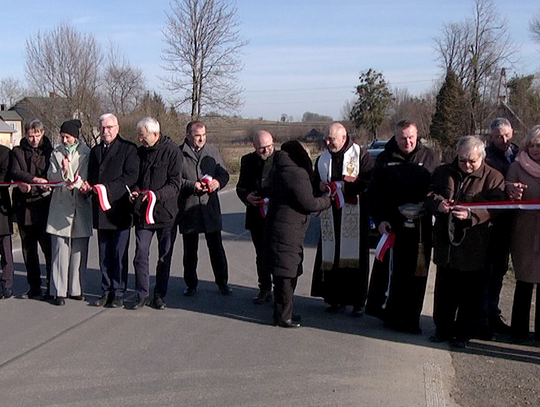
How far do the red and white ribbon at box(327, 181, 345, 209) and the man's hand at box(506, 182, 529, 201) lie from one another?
70.1 inches

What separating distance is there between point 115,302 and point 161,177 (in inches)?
60.3

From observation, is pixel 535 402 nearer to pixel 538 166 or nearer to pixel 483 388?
pixel 483 388

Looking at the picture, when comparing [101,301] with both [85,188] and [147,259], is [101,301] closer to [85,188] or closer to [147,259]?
[147,259]

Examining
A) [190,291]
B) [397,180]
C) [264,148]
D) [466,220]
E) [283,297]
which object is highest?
[264,148]

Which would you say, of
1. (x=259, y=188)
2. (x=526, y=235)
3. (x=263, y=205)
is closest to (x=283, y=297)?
(x=263, y=205)

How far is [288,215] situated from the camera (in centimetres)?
655

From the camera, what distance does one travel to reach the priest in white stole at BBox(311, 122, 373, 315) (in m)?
7.06

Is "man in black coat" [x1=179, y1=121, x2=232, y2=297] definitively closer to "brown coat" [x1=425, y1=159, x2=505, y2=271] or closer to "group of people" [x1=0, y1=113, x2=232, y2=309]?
"group of people" [x1=0, y1=113, x2=232, y2=309]

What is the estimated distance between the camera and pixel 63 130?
7.49 metres

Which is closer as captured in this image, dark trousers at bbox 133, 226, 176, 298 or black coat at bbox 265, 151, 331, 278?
black coat at bbox 265, 151, 331, 278

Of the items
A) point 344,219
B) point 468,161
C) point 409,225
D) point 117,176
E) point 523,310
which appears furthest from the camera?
point 117,176

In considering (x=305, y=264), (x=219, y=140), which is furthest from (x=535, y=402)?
(x=219, y=140)

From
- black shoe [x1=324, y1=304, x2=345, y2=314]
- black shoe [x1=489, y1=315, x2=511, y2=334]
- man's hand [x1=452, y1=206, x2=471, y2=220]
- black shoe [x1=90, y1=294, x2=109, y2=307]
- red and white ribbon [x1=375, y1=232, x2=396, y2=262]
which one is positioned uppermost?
man's hand [x1=452, y1=206, x2=471, y2=220]

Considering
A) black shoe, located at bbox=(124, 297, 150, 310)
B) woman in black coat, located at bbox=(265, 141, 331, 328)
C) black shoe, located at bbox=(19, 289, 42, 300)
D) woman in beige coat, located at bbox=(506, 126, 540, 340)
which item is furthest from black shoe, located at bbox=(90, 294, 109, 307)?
woman in beige coat, located at bbox=(506, 126, 540, 340)
